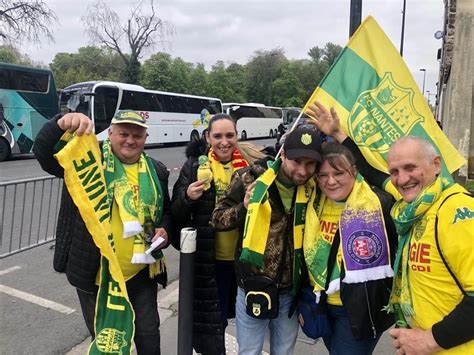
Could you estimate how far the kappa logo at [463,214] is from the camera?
1.55 metres

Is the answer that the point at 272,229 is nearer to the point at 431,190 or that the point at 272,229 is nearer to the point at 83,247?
the point at 431,190

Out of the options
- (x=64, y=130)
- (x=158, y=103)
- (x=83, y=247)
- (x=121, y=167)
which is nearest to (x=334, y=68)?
(x=121, y=167)

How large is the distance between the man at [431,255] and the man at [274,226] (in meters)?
0.49

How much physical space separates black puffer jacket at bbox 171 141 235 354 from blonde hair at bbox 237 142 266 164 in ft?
1.13

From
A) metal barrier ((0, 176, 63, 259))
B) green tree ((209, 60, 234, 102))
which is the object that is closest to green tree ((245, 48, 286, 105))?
green tree ((209, 60, 234, 102))

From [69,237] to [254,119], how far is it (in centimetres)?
3334

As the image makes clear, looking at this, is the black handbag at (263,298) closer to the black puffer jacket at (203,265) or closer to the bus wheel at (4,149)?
the black puffer jacket at (203,265)

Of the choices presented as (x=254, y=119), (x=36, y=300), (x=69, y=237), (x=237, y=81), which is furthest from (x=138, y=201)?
(x=237, y=81)

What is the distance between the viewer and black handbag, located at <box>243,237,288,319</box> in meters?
2.21

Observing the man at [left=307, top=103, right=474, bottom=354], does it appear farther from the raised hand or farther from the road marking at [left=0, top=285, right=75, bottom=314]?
the road marking at [left=0, top=285, right=75, bottom=314]

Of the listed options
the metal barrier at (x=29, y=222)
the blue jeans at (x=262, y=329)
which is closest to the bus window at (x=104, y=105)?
the metal barrier at (x=29, y=222)

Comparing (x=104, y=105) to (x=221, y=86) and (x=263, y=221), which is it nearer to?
(x=263, y=221)

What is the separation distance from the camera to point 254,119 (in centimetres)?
3528

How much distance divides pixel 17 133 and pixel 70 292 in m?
14.1
